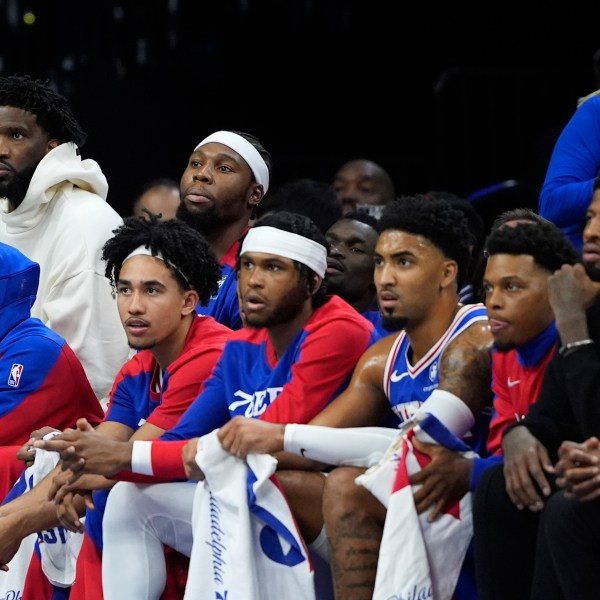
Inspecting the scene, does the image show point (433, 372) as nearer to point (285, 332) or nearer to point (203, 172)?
point (285, 332)

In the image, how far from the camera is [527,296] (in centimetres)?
364

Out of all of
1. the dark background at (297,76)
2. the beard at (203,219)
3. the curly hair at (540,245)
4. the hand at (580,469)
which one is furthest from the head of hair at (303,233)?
the dark background at (297,76)

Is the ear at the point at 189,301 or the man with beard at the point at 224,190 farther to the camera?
the man with beard at the point at 224,190

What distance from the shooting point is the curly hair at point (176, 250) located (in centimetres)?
465

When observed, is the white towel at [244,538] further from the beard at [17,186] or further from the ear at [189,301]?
the beard at [17,186]

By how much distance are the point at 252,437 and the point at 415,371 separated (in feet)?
1.63

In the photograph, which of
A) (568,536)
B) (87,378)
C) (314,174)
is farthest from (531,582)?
(314,174)

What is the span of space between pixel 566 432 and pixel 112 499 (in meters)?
1.40

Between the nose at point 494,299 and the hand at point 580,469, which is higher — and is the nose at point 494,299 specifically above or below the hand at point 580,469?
above

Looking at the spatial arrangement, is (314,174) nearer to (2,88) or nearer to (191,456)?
(2,88)

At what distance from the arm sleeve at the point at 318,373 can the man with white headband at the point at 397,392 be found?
0.09m

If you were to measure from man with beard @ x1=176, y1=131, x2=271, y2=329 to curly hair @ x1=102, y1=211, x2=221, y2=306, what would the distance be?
0.57 meters

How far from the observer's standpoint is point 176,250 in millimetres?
4648

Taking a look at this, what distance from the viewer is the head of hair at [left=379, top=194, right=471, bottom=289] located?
13.2 feet
